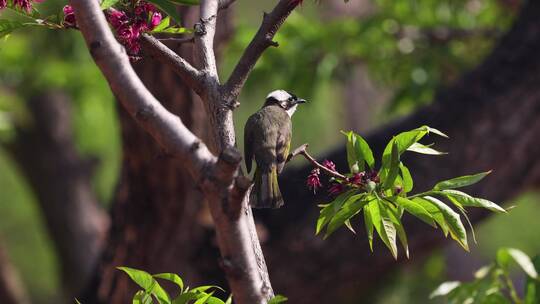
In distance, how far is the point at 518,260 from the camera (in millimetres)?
1975

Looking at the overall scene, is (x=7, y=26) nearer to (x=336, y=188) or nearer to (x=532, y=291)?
(x=336, y=188)

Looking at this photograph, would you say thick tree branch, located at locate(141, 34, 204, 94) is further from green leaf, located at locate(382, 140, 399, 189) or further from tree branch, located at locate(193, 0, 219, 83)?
green leaf, located at locate(382, 140, 399, 189)

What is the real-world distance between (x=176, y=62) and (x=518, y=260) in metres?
0.82

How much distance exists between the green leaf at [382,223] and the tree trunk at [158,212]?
213 centimetres

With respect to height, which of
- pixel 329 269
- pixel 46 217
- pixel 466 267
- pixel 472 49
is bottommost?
pixel 466 267

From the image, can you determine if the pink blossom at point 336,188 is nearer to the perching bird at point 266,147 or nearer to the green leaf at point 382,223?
the green leaf at point 382,223

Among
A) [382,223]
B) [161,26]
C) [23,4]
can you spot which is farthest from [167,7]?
[382,223]

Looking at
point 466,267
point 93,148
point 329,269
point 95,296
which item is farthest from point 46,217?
point 329,269

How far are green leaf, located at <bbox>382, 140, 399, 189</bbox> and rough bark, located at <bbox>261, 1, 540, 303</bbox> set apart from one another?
2362 mm

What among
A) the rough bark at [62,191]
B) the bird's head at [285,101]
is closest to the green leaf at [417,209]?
the bird's head at [285,101]

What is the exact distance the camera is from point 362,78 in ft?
38.9

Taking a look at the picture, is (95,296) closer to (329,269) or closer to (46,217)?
(329,269)

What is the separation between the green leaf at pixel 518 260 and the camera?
1.93 meters

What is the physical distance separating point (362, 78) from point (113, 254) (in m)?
7.87
